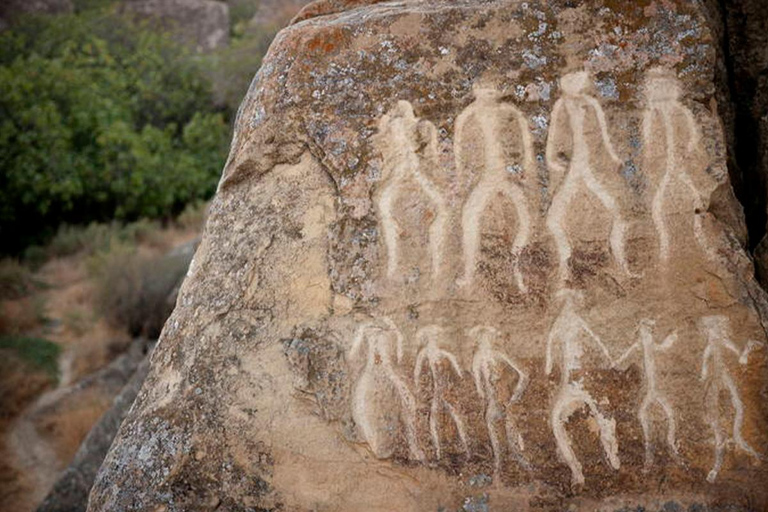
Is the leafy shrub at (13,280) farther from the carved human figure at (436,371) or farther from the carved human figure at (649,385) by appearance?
the carved human figure at (649,385)

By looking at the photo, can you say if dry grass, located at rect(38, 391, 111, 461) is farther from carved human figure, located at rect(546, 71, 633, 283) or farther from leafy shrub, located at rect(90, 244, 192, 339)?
carved human figure, located at rect(546, 71, 633, 283)

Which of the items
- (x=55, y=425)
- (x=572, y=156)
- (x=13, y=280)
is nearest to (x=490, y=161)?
(x=572, y=156)

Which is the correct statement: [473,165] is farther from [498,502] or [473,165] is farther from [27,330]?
[27,330]

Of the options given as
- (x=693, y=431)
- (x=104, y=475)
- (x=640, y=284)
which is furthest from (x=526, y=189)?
(x=104, y=475)

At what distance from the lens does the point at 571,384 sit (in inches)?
94.2

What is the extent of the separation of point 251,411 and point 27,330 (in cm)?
587

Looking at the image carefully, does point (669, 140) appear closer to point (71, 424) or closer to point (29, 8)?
point (71, 424)

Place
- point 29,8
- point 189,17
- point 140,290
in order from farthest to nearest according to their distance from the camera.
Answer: point 189,17 < point 29,8 < point 140,290

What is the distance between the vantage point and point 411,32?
2594 millimetres

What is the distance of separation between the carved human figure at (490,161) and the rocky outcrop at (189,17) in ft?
46.5

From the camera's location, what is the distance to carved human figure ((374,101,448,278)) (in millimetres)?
2516

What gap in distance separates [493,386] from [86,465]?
2985 mm

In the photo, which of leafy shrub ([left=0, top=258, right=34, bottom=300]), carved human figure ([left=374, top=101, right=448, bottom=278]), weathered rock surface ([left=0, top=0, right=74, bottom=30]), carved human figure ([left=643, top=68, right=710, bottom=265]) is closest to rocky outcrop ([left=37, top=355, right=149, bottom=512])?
carved human figure ([left=374, top=101, right=448, bottom=278])

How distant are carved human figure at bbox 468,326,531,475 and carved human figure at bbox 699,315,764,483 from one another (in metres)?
0.54
